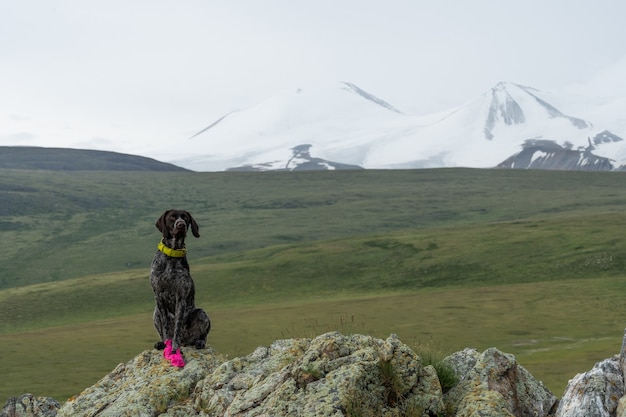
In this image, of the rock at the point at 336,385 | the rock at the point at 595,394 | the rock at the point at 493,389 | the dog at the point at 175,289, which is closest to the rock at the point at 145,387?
the dog at the point at 175,289

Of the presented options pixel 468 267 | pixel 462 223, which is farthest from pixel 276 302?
pixel 462 223

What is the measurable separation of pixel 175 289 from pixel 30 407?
4.73 metres

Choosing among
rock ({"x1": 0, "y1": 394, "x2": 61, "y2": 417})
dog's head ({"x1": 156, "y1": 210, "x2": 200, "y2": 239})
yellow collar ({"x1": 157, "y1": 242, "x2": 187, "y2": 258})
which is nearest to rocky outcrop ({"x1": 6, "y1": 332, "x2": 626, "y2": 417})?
yellow collar ({"x1": 157, "y1": 242, "x2": 187, "y2": 258})

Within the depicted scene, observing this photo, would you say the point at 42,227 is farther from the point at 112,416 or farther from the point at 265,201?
the point at 112,416

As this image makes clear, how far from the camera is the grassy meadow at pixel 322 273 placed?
140 feet

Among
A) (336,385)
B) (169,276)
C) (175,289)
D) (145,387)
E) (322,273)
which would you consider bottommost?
(322,273)

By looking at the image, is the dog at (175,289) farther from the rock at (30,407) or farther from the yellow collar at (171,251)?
the rock at (30,407)

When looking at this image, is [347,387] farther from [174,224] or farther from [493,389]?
[174,224]

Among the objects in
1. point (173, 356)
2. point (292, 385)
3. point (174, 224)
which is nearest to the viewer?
point (292, 385)

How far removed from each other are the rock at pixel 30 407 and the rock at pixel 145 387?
264 centimetres

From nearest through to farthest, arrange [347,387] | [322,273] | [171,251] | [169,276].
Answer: [347,387] < [171,251] < [169,276] < [322,273]

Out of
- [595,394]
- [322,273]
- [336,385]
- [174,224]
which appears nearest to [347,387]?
[336,385]

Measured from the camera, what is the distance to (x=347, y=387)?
10.0 metres

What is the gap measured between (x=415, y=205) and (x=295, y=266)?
260 feet
